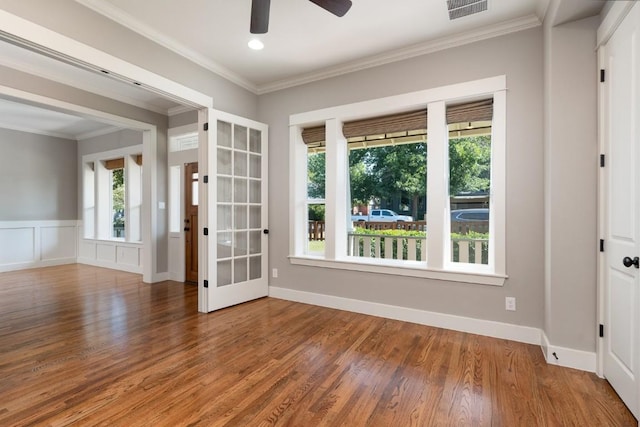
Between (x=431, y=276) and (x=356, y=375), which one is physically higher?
(x=431, y=276)

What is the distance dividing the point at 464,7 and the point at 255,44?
6.53ft

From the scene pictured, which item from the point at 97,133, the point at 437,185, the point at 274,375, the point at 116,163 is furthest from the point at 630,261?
the point at 97,133

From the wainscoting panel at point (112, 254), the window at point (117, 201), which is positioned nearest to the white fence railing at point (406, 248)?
the wainscoting panel at point (112, 254)

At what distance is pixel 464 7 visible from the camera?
2.60m

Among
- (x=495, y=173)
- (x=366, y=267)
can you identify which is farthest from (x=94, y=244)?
(x=495, y=173)

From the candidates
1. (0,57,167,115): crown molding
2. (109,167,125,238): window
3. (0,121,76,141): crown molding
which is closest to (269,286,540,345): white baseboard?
(0,57,167,115): crown molding

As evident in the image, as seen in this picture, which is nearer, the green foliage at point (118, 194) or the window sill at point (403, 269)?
the window sill at point (403, 269)

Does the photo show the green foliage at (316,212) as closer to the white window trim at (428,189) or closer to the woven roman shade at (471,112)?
the white window trim at (428,189)

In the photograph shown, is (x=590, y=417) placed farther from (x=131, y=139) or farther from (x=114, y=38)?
(x=131, y=139)

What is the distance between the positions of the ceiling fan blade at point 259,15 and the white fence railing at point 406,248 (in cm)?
250

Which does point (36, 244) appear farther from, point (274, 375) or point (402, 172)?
point (402, 172)

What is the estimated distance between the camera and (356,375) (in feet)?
7.32

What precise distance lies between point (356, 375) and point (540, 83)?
2.94m

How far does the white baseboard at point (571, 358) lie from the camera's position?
2.27 meters
